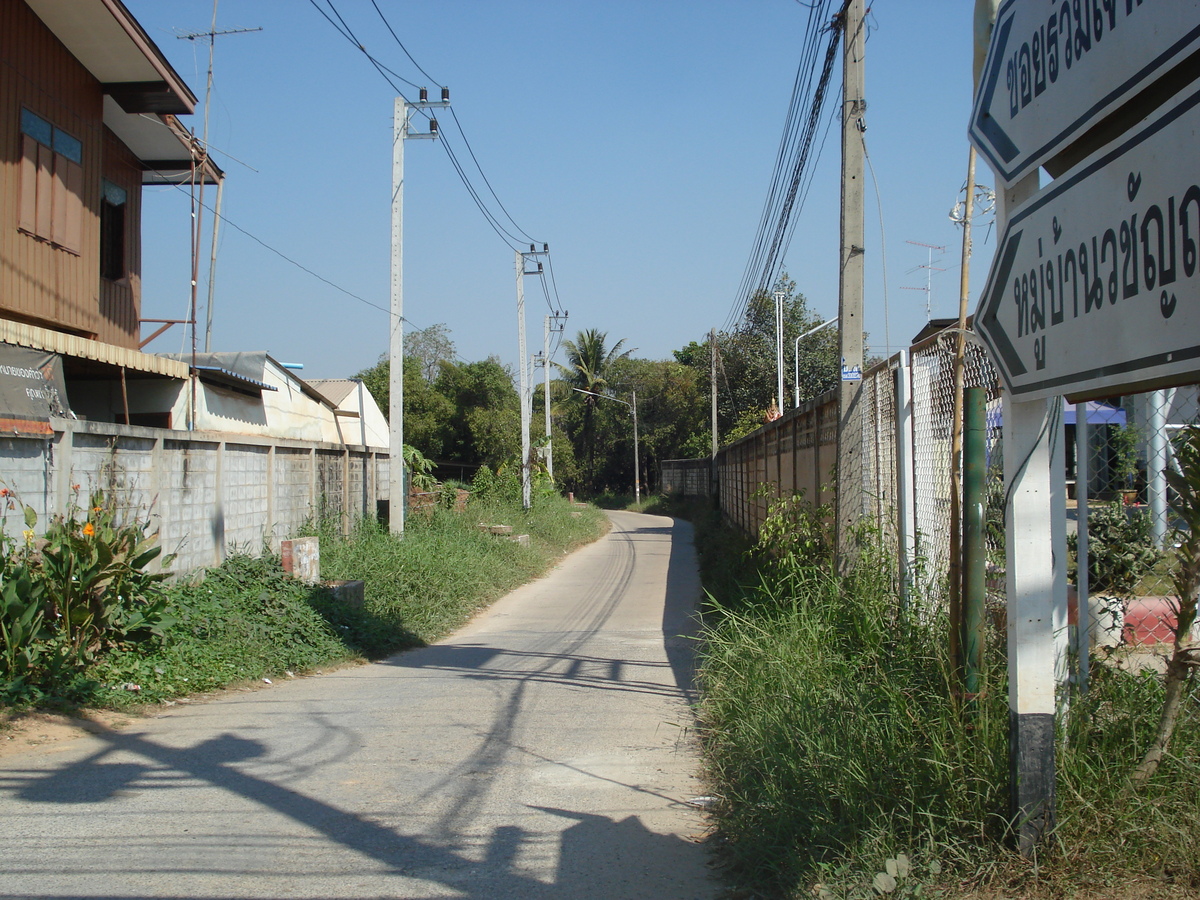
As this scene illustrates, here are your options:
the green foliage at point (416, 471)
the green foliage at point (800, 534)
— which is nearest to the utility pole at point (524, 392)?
the green foliage at point (416, 471)

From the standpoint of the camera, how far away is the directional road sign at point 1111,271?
184cm

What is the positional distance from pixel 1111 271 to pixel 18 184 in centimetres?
1135

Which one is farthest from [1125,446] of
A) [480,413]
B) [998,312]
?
[480,413]

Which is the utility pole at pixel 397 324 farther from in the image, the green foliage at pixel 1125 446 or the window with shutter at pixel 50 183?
the green foliage at pixel 1125 446

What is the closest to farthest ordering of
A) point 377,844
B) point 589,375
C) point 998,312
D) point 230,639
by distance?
point 998,312, point 377,844, point 230,639, point 589,375

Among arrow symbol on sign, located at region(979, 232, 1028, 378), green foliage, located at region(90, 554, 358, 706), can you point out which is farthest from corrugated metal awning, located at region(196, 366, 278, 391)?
arrow symbol on sign, located at region(979, 232, 1028, 378)

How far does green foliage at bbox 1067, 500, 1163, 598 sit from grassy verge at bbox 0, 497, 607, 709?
20.4 feet

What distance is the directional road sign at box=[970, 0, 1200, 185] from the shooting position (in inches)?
78.0

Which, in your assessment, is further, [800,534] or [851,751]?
[800,534]

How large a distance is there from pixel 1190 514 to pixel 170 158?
47.6 ft

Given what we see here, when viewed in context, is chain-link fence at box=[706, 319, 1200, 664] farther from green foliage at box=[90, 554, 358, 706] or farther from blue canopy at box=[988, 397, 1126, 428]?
green foliage at box=[90, 554, 358, 706]

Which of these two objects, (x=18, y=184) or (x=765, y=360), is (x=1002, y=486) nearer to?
(x=18, y=184)

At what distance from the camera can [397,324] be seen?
14.3 m

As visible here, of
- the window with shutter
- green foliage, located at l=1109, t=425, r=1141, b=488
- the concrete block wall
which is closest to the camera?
green foliage, located at l=1109, t=425, r=1141, b=488
